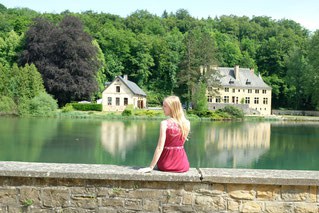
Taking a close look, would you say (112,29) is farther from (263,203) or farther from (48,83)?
(263,203)

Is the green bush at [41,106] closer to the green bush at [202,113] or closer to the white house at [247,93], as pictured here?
the green bush at [202,113]

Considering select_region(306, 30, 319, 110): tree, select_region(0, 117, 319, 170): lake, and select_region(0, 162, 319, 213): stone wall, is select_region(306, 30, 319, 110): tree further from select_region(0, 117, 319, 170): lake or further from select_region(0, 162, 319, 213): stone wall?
select_region(0, 162, 319, 213): stone wall

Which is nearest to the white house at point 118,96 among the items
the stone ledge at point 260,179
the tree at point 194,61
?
the tree at point 194,61

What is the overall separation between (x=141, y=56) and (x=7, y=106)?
3217cm

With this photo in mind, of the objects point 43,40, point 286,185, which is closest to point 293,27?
point 43,40

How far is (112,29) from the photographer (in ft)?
258

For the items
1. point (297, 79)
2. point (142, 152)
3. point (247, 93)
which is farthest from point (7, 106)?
point (297, 79)

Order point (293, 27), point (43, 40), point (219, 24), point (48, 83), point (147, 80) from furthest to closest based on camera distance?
1. point (219, 24)
2. point (293, 27)
3. point (147, 80)
4. point (43, 40)
5. point (48, 83)

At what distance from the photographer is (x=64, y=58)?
2089 inches

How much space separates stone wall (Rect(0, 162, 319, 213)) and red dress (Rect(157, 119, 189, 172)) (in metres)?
0.12

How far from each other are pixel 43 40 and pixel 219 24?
61448mm

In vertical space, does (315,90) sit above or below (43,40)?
below

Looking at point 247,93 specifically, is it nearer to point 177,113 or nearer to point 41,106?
point 41,106

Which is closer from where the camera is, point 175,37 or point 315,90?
point 315,90
